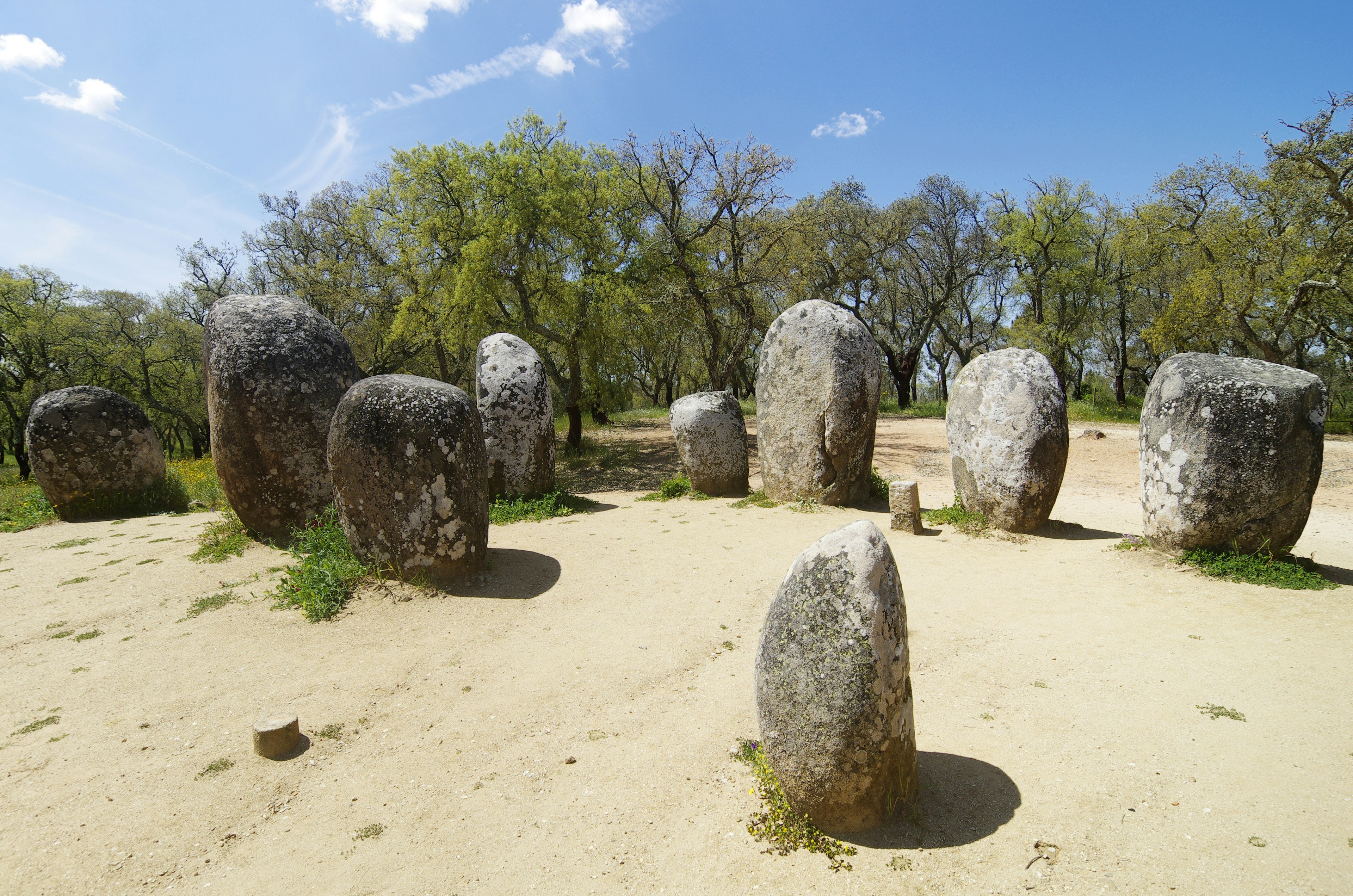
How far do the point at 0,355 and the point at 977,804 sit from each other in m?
28.9

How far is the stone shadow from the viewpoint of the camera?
293 centimetres

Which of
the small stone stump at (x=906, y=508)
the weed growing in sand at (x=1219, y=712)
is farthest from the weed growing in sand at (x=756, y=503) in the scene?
the weed growing in sand at (x=1219, y=712)

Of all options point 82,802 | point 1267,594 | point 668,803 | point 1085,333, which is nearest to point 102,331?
point 82,802

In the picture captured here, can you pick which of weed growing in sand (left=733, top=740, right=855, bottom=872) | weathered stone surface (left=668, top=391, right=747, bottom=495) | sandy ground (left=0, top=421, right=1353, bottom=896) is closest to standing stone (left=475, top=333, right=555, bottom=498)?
weathered stone surface (left=668, top=391, right=747, bottom=495)

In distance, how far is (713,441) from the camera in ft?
34.9

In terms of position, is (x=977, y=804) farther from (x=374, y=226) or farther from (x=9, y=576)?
(x=374, y=226)

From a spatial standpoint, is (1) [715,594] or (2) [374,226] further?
(2) [374,226]

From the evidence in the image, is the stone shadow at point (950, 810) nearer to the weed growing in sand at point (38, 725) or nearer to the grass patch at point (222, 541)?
the weed growing in sand at point (38, 725)

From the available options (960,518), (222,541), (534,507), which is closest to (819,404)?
(960,518)

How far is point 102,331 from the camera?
21812 millimetres

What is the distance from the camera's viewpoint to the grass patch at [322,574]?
5.75m

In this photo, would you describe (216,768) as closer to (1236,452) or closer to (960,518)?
(960,518)

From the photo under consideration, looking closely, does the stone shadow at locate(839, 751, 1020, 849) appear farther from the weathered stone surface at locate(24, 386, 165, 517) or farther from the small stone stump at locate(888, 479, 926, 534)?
the weathered stone surface at locate(24, 386, 165, 517)

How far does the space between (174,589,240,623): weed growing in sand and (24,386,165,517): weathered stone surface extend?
6.17 m
